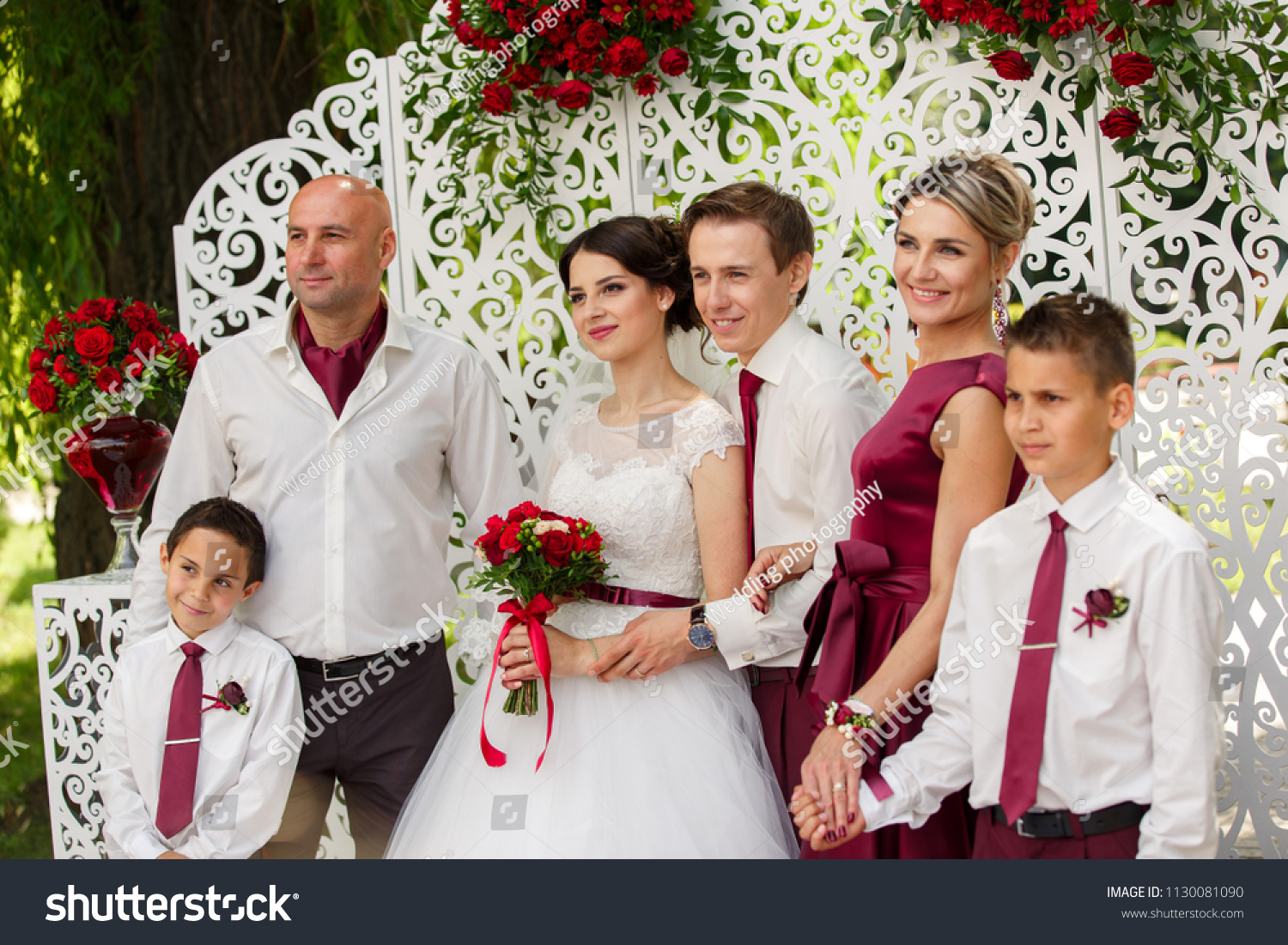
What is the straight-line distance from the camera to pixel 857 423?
2.49 meters

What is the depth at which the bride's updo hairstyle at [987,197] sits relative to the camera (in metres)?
2.18

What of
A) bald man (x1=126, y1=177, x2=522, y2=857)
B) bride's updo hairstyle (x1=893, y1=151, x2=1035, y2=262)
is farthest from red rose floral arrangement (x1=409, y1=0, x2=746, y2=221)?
bride's updo hairstyle (x1=893, y1=151, x2=1035, y2=262)

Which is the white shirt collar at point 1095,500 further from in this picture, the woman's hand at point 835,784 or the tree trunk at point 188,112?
the tree trunk at point 188,112

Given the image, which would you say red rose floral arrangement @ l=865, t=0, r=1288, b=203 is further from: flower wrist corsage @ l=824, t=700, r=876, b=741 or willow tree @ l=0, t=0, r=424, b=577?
willow tree @ l=0, t=0, r=424, b=577

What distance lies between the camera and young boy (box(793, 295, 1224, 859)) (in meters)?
1.83

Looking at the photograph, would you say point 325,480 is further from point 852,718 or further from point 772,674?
point 852,718

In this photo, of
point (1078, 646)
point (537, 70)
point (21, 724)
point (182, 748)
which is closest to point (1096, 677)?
point (1078, 646)

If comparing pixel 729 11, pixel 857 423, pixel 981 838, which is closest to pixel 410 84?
pixel 729 11

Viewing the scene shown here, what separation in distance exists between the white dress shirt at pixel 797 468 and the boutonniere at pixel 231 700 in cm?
119

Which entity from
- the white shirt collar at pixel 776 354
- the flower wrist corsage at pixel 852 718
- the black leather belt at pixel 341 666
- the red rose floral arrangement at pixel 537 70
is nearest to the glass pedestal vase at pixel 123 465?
the black leather belt at pixel 341 666

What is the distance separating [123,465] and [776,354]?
2063 mm

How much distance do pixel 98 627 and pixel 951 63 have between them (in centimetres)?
307

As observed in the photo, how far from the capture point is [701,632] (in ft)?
8.40

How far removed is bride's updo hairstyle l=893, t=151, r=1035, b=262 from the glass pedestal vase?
2.34m
